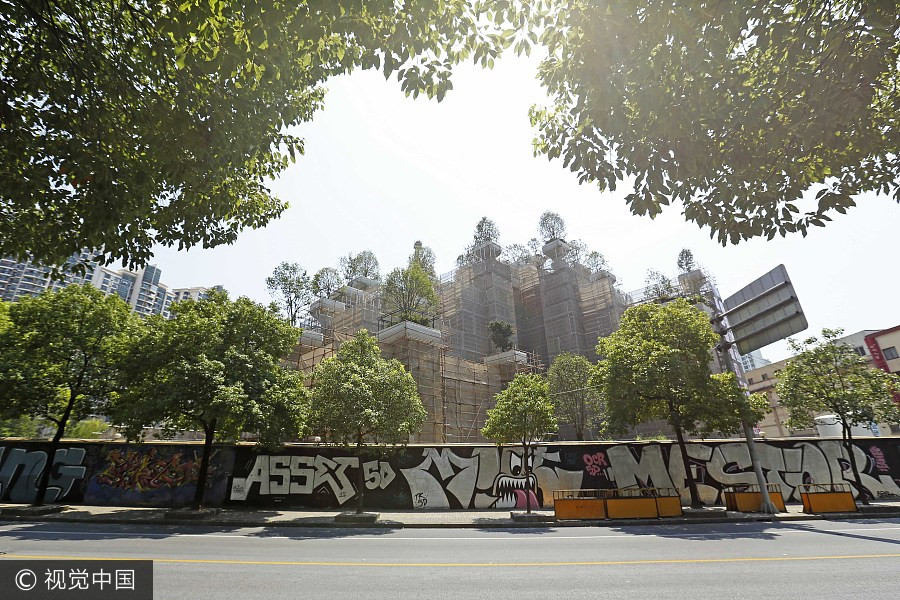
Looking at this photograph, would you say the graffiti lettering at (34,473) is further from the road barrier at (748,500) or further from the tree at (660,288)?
the tree at (660,288)

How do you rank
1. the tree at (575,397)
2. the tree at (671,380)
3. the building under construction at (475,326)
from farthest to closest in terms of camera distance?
the tree at (575,397) < the building under construction at (475,326) < the tree at (671,380)

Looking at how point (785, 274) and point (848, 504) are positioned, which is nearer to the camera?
point (785, 274)

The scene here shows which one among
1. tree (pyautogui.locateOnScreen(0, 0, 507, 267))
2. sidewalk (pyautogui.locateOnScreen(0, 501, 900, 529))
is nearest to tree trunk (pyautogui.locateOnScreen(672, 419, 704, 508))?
sidewalk (pyautogui.locateOnScreen(0, 501, 900, 529))

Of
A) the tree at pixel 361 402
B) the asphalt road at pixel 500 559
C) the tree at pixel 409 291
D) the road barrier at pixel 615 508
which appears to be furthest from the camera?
the tree at pixel 409 291

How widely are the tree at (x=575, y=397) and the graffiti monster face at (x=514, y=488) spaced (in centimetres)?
1499

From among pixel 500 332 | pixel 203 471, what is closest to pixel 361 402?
pixel 203 471

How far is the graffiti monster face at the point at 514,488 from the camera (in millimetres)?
17000

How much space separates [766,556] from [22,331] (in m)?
24.7

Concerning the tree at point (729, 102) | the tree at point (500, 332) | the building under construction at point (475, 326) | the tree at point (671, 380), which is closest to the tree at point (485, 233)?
the building under construction at point (475, 326)

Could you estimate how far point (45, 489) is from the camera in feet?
Answer: 53.6

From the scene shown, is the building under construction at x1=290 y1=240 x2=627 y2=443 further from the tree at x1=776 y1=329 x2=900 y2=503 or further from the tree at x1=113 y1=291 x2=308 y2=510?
the tree at x1=776 y1=329 x2=900 y2=503

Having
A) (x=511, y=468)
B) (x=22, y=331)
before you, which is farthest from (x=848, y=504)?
(x=22, y=331)

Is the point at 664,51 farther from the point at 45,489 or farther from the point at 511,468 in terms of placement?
the point at 45,489

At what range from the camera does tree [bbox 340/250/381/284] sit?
43781mm
